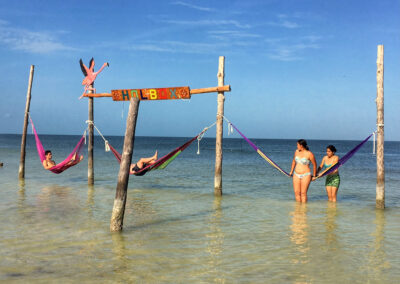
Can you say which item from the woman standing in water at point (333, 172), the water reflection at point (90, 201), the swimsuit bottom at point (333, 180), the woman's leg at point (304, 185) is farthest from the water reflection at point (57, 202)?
the swimsuit bottom at point (333, 180)

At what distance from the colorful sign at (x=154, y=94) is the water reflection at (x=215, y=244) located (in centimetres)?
218

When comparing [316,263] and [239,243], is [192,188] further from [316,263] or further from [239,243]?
[316,263]

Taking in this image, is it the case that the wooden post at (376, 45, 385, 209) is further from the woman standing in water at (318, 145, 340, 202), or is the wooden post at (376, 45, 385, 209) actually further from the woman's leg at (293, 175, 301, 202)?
the woman's leg at (293, 175, 301, 202)

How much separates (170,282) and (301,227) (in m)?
2.97

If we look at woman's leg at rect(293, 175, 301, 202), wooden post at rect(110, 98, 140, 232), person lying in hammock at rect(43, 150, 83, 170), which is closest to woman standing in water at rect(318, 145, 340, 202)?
woman's leg at rect(293, 175, 301, 202)

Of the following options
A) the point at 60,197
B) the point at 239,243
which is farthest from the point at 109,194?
the point at 239,243

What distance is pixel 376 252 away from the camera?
A: 4730 mm

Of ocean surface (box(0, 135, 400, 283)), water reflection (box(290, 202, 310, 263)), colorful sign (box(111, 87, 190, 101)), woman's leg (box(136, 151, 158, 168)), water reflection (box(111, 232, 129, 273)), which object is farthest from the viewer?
woman's leg (box(136, 151, 158, 168))

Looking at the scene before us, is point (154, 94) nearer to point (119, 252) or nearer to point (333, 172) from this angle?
point (119, 252)

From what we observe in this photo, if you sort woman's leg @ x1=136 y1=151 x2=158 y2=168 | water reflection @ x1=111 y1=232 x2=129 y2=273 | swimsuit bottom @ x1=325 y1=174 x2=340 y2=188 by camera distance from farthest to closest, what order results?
woman's leg @ x1=136 y1=151 x2=158 y2=168 < swimsuit bottom @ x1=325 y1=174 x2=340 y2=188 < water reflection @ x1=111 y1=232 x2=129 y2=273

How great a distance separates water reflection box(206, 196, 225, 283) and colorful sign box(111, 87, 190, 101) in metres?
2.18

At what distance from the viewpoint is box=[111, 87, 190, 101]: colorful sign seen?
5.92m

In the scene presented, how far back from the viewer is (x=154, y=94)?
5980 millimetres

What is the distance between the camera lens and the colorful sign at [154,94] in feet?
19.4
